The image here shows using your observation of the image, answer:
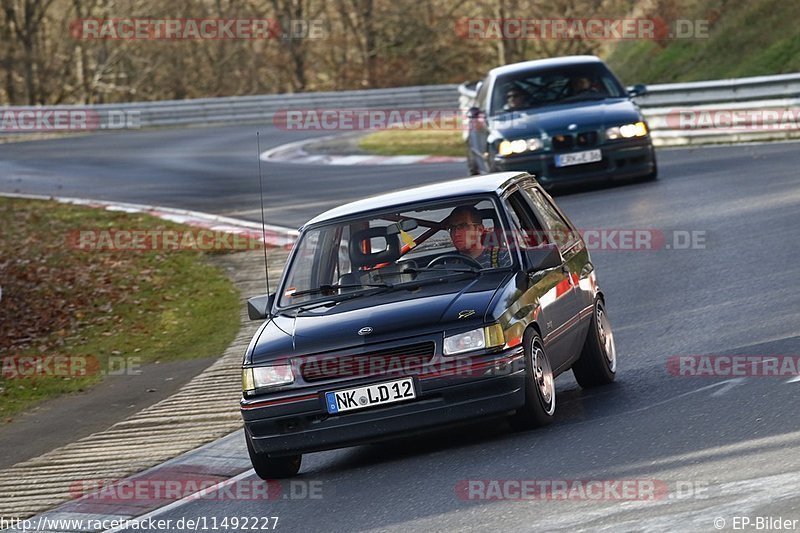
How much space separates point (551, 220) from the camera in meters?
9.46

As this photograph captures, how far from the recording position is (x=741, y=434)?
7145mm

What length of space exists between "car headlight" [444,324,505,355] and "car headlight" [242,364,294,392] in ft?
2.85

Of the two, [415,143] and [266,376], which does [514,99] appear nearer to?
[415,143]

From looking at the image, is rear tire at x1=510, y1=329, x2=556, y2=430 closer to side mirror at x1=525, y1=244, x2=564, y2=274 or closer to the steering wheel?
side mirror at x1=525, y1=244, x2=564, y2=274

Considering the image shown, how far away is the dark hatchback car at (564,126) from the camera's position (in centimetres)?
1848

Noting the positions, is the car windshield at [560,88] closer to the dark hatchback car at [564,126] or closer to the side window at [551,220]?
the dark hatchback car at [564,126]

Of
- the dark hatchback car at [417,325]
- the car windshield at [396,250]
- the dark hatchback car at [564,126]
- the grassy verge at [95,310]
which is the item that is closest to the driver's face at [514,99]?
the dark hatchback car at [564,126]

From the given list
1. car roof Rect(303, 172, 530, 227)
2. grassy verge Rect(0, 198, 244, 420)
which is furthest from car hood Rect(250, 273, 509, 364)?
grassy verge Rect(0, 198, 244, 420)

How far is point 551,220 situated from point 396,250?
1.30 meters

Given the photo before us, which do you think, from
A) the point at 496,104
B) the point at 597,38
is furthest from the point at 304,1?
the point at 496,104

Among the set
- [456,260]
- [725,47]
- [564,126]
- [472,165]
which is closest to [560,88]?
[564,126]

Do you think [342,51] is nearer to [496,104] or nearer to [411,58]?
[411,58]

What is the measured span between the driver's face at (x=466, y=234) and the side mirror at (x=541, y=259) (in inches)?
12.5

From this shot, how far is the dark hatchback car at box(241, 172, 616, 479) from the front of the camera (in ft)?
25.0
